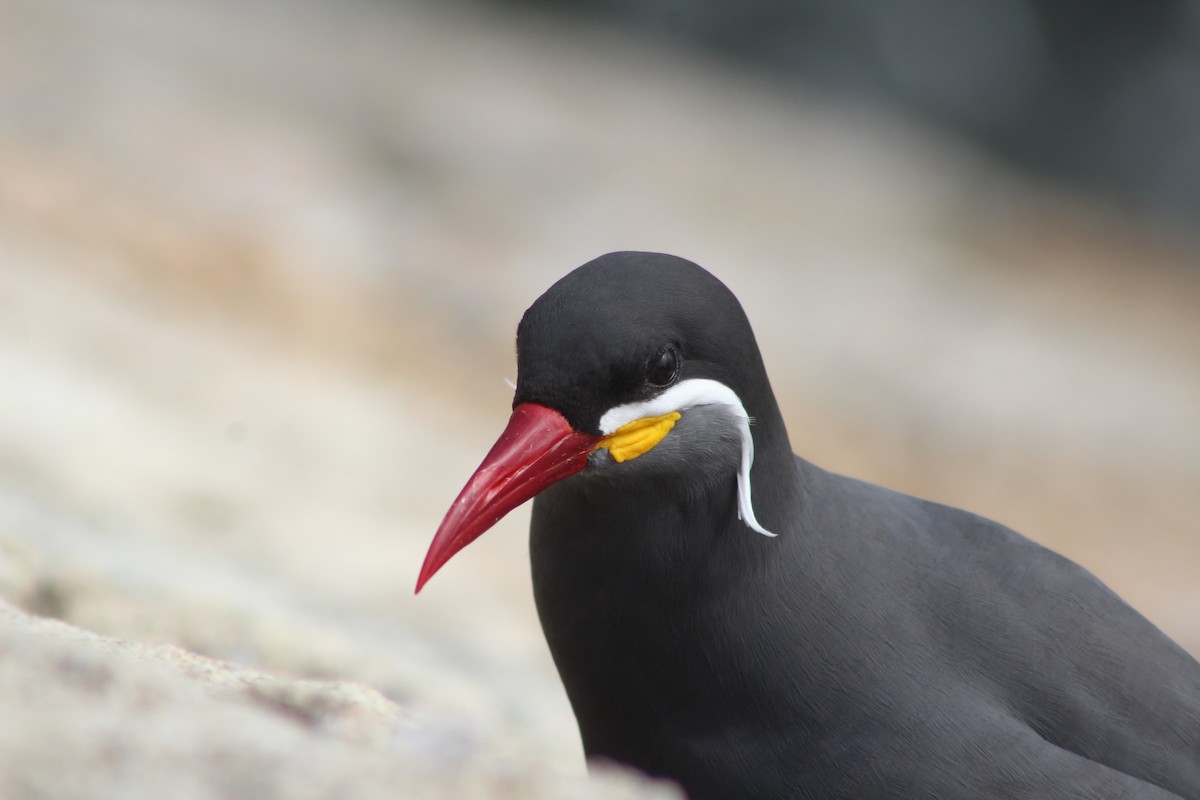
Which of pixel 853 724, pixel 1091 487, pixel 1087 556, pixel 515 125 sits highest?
pixel 515 125

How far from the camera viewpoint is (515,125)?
54.3 ft

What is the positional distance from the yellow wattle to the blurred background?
983mm

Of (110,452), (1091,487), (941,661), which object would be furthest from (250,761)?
(1091,487)

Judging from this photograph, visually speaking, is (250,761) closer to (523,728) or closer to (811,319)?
(523,728)

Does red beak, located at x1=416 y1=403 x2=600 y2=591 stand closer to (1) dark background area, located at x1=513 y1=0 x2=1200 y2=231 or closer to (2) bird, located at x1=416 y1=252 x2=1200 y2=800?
(2) bird, located at x1=416 y1=252 x2=1200 y2=800

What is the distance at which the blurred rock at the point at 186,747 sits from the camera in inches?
109

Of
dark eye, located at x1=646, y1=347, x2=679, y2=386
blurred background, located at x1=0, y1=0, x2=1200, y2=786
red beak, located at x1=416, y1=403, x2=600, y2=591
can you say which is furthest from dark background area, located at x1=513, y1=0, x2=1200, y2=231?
red beak, located at x1=416, y1=403, x2=600, y2=591

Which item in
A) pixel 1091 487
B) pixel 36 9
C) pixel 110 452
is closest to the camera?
pixel 110 452

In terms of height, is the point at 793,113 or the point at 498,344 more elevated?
the point at 793,113

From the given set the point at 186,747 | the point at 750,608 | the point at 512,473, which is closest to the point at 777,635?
the point at 750,608

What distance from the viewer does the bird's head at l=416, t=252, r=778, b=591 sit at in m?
Result: 4.12

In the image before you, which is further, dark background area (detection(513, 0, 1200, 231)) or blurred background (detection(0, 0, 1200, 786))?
dark background area (detection(513, 0, 1200, 231))

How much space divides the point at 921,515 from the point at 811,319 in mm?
9383

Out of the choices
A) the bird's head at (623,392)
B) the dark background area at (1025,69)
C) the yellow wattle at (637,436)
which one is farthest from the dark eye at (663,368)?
the dark background area at (1025,69)
